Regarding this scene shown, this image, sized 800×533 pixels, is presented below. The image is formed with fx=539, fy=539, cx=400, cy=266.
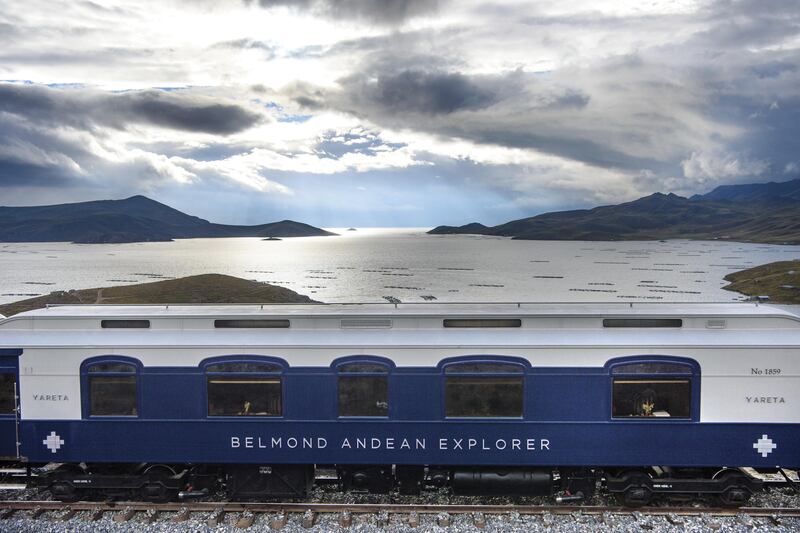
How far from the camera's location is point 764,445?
10.7 meters

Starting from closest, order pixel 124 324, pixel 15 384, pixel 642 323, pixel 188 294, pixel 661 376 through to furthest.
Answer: pixel 661 376
pixel 642 323
pixel 15 384
pixel 124 324
pixel 188 294

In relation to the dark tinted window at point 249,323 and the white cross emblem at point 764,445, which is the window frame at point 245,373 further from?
the white cross emblem at point 764,445

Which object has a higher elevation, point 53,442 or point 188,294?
point 188,294

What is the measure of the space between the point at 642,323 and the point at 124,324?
10842 millimetres

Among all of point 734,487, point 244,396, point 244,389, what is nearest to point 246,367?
point 244,389

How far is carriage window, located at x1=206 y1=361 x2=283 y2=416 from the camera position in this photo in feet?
35.7

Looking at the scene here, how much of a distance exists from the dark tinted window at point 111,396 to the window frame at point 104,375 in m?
0.04

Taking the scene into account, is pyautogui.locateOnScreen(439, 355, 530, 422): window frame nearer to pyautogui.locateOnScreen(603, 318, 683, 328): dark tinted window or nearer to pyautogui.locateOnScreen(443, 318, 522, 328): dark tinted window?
pyautogui.locateOnScreen(443, 318, 522, 328): dark tinted window

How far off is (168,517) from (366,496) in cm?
411

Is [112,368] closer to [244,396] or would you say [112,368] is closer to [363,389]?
[244,396]

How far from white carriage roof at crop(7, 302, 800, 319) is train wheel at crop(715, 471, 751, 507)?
3.30 metres

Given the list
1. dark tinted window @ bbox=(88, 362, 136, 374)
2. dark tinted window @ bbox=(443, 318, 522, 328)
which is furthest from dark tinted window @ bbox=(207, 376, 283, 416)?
dark tinted window @ bbox=(443, 318, 522, 328)

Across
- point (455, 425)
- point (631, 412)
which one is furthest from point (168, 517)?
point (631, 412)

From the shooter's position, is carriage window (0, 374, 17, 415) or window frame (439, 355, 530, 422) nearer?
window frame (439, 355, 530, 422)
